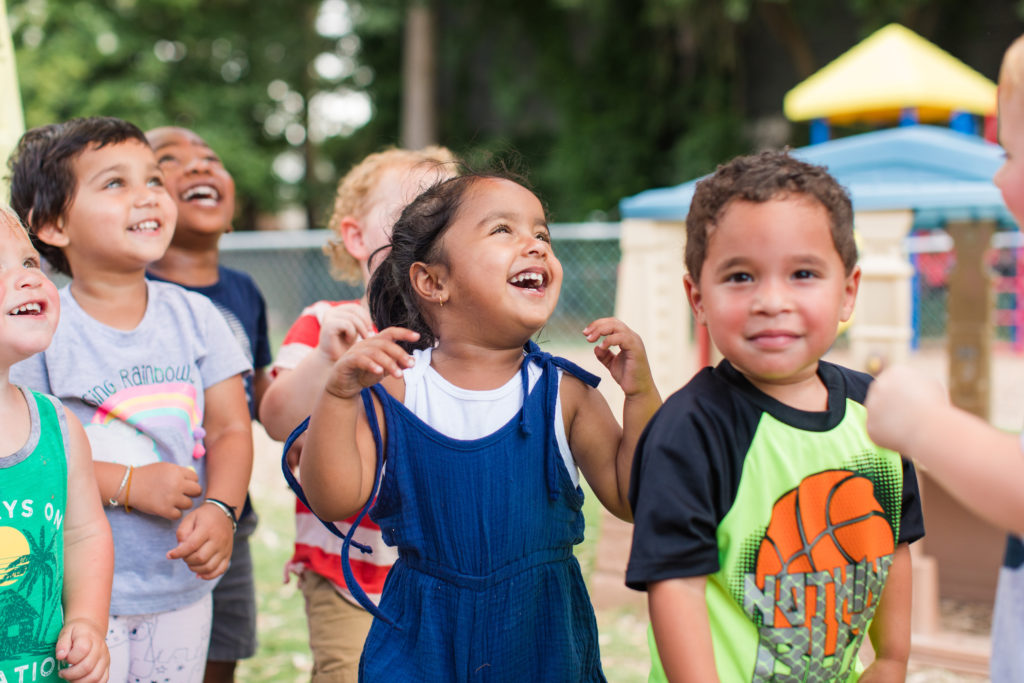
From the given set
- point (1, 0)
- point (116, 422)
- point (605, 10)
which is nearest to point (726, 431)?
point (116, 422)

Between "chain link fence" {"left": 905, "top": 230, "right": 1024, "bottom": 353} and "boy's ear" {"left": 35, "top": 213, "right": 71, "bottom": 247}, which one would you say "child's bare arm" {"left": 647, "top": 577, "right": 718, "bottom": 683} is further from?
"chain link fence" {"left": 905, "top": 230, "right": 1024, "bottom": 353}

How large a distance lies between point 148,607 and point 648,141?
51.1 feet

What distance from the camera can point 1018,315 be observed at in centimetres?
1188

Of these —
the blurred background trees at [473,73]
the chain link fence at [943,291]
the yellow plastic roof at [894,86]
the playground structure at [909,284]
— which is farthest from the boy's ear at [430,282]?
the blurred background trees at [473,73]

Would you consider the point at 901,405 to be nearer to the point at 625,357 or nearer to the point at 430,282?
the point at 625,357

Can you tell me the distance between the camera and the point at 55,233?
7.09ft

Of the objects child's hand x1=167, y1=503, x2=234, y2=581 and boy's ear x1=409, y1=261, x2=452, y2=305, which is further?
child's hand x1=167, y1=503, x2=234, y2=581

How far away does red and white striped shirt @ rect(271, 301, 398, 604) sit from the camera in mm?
2273

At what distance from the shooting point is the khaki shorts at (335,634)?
2297 mm

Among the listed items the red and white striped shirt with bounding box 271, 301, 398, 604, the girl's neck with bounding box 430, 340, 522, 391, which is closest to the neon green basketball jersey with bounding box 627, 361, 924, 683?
the girl's neck with bounding box 430, 340, 522, 391

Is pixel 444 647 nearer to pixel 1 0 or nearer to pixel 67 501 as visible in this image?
pixel 67 501

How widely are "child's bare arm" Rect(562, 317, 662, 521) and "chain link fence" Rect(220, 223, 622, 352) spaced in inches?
303

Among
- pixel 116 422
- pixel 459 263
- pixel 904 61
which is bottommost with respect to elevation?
pixel 116 422

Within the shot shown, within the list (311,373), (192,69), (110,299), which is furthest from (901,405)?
(192,69)
